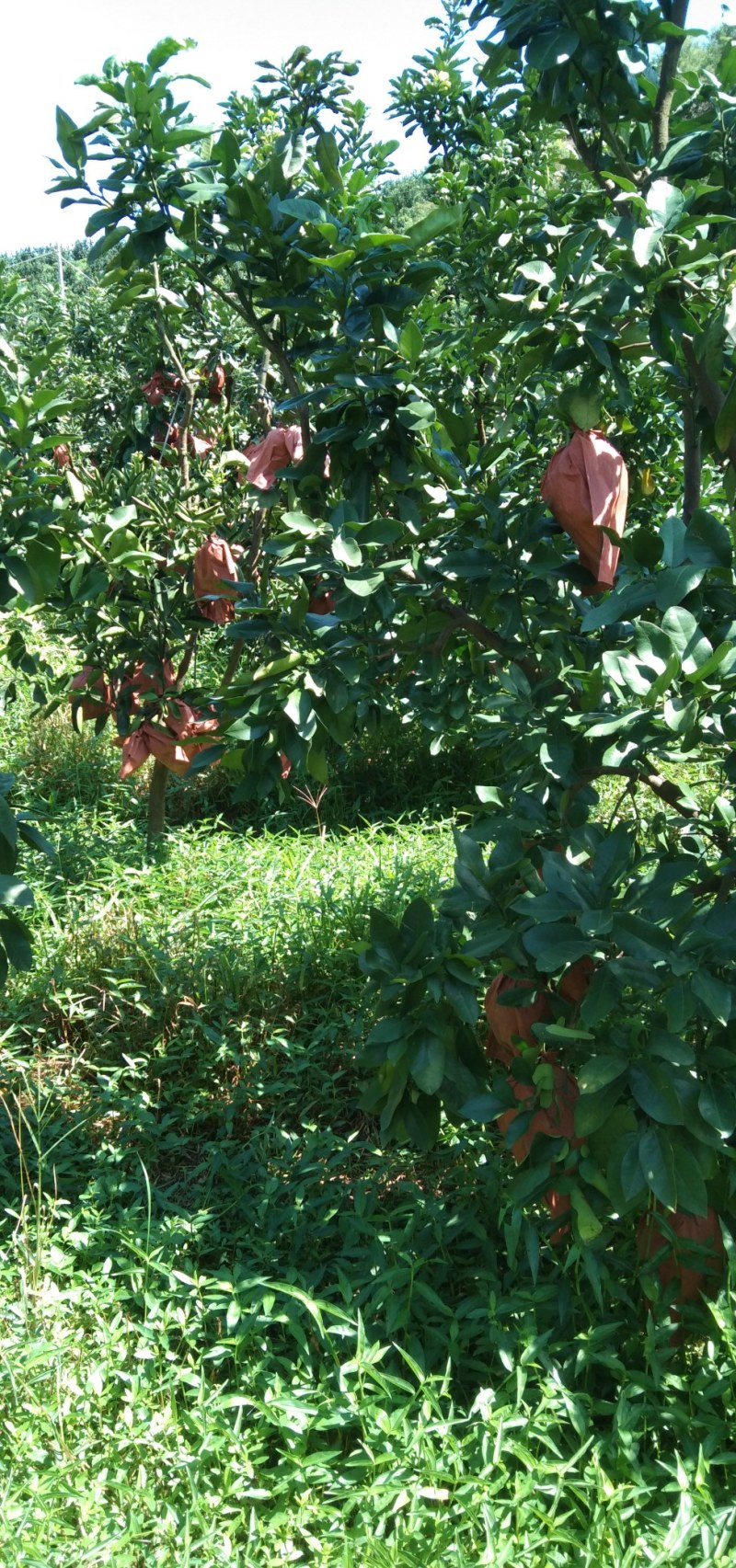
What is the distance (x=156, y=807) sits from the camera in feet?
12.5

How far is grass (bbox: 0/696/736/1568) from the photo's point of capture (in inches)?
60.1

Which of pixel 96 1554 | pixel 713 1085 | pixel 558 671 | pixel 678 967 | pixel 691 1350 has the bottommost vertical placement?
pixel 691 1350

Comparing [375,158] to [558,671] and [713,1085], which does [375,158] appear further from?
[713,1085]

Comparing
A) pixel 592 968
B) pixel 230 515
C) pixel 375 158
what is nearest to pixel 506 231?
pixel 375 158

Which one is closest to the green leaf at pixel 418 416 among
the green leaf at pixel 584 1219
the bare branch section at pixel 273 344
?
the bare branch section at pixel 273 344

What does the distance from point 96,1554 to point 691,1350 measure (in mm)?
839

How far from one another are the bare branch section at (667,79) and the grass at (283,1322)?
1638mm

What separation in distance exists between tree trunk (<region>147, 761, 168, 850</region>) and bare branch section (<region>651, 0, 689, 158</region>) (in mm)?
2267

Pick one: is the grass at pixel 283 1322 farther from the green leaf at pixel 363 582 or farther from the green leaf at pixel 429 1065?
the green leaf at pixel 363 582

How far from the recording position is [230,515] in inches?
140

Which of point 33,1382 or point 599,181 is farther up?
point 599,181

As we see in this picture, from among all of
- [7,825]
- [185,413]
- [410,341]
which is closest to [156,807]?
[185,413]

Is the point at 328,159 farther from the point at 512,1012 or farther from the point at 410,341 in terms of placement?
the point at 512,1012

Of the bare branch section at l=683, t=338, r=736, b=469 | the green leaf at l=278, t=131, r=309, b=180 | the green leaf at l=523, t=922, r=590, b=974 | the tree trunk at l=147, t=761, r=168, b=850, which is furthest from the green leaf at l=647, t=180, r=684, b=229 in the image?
the tree trunk at l=147, t=761, r=168, b=850
